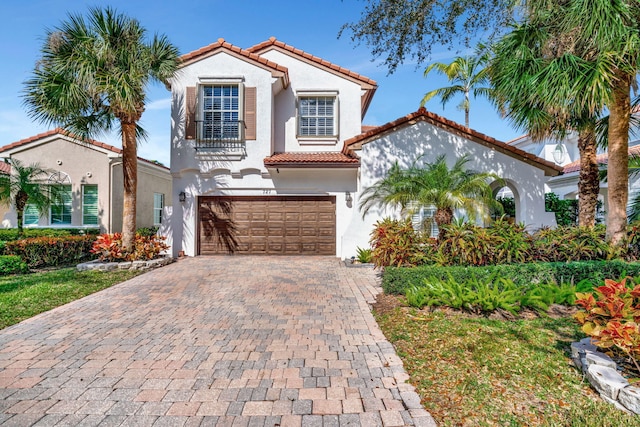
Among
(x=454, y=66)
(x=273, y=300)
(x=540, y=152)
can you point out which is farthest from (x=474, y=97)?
(x=273, y=300)

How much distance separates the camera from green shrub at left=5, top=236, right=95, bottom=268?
36.7 feet

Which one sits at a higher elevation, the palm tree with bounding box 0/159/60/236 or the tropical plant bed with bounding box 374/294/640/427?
the palm tree with bounding box 0/159/60/236

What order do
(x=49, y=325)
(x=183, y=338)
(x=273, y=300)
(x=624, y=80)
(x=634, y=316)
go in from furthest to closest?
(x=624, y=80) < (x=273, y=300) < (x=49, y=325) < (x=183, y=338) < (x=634, y=316)

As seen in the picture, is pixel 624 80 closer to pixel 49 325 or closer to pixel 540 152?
pixel 49 325

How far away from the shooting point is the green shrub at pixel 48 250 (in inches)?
441

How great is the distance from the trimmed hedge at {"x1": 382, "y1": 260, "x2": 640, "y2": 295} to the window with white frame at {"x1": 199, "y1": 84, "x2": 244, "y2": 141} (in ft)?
32.1

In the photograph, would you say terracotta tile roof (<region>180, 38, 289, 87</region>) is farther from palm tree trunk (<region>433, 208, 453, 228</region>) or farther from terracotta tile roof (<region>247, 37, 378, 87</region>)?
palm tree trunk (<region>433, 208, 453, 228</region>)

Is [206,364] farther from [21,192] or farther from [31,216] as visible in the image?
[31,216]

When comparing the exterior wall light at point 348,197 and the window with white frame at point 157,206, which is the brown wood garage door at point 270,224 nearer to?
the exterior wall light at point 348,197

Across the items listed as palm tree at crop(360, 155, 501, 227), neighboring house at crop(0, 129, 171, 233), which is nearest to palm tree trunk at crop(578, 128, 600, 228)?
palm tree at crop(360, 155, 501, 227)

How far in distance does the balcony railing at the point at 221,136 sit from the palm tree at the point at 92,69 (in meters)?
2.90

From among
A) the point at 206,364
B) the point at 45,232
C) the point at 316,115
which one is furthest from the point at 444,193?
the point at 45,232

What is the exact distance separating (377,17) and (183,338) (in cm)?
830

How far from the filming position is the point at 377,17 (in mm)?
8117
